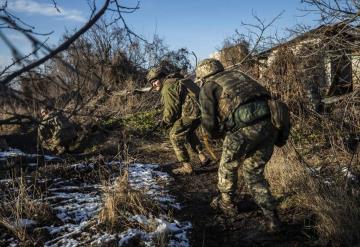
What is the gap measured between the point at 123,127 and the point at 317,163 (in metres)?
6.00

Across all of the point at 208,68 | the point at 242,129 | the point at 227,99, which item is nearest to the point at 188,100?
the point at 208,68

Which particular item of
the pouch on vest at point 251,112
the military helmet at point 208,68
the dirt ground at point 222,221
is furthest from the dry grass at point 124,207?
the military helmet at point 208,68

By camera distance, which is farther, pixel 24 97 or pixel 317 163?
pixel 317 163

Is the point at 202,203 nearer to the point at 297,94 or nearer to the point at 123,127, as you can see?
the point at 297,94

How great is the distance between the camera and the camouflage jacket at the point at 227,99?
4703mm

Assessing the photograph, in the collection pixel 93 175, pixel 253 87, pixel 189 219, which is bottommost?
pixel 189 219

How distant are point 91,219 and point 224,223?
146cm

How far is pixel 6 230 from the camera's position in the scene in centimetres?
459

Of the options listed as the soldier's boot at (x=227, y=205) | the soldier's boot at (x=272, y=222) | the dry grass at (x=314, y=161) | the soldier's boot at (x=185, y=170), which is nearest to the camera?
the dry grass at (x=314, y=161)

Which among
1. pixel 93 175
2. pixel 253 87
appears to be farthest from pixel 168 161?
pixel 253 87

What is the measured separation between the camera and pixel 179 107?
7266mm

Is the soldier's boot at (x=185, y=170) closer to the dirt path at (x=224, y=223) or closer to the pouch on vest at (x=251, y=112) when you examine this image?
the dirt path at (x=224, y=223)

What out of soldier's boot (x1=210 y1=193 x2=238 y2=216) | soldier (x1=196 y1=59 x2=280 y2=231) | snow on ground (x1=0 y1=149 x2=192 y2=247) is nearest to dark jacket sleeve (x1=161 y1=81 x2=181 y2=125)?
snow on ground (x1=0 y1=149 x2=192 y2=247)

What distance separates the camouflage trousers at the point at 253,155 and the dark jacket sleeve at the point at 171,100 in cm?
244
